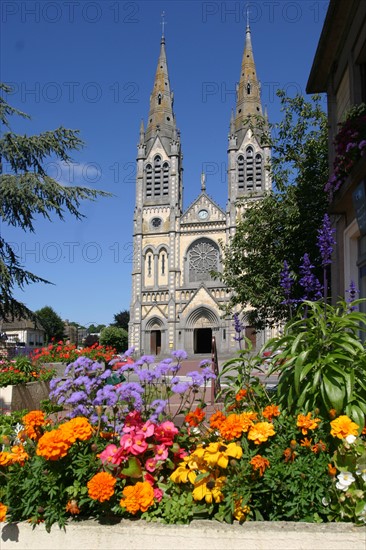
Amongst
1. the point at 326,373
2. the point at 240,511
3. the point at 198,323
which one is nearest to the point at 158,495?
the point at 240,511

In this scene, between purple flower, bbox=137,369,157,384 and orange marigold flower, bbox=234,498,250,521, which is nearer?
orange marigold flower, bbox=234,498,250,521

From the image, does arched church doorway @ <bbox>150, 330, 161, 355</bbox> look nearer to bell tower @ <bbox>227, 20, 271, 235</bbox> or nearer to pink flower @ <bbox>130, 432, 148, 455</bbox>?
bell tower @ <bbox>227, 20, 271, 235</bbox>

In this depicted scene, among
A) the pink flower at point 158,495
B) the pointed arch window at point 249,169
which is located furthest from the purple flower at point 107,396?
the pointed arch window at point 249,169

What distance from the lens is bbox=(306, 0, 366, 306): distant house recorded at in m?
6.02

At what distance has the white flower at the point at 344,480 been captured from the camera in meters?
2.62

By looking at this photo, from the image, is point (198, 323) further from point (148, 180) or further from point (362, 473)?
point (362, 473)

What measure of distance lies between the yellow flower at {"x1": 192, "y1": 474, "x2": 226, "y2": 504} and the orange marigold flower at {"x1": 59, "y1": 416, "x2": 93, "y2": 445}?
74 cm

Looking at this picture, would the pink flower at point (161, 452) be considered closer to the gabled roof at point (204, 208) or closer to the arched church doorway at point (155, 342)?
the arched church doorway at point (155, 342)

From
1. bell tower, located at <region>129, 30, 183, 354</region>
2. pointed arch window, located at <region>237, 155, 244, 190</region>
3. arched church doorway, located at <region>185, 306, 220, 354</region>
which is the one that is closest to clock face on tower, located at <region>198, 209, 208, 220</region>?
bell tower, located at <region>129, 30, 183, 354</region>

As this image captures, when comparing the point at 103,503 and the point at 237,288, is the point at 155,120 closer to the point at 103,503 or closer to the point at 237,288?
the point at 237,288

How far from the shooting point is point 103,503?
2.72 meters

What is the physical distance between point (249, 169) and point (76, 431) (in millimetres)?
46041

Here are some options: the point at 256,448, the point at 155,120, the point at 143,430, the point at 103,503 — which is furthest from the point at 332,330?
the point at 155,120

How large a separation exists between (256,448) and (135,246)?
44101mm
